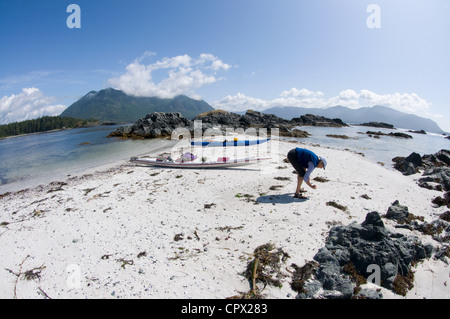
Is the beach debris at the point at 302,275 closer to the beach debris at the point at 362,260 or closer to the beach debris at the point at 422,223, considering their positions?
the beach debris at the point at 362,260

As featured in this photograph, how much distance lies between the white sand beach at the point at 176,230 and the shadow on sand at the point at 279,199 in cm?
7

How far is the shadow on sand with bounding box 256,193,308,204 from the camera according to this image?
8.17 m

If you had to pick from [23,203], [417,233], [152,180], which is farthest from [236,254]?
[23,203]

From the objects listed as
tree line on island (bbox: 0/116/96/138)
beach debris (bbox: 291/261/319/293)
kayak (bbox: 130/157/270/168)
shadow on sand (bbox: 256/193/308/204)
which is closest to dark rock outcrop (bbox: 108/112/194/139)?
kayak (bbox: 130/157/270/168)

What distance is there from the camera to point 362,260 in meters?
4.62

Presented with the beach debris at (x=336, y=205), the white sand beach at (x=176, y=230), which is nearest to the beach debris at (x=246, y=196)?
the white sand beach at (x=176, y=230)

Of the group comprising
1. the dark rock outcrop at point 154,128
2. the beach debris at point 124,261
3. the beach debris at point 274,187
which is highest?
the dark rock outcrop at point 154,128

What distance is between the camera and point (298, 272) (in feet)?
15.0

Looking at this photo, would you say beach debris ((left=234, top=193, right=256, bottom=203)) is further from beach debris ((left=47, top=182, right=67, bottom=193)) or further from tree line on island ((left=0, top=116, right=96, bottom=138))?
tree line on island ((left=0, top=116, right=96, bottom=138))

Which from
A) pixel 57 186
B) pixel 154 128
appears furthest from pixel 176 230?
pixel 154 128

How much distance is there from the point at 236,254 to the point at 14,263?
19.5 feet

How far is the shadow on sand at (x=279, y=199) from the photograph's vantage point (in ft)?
26.8

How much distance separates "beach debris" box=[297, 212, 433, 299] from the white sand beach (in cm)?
27

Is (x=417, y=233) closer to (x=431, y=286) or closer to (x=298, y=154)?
(x=431, y=286)
